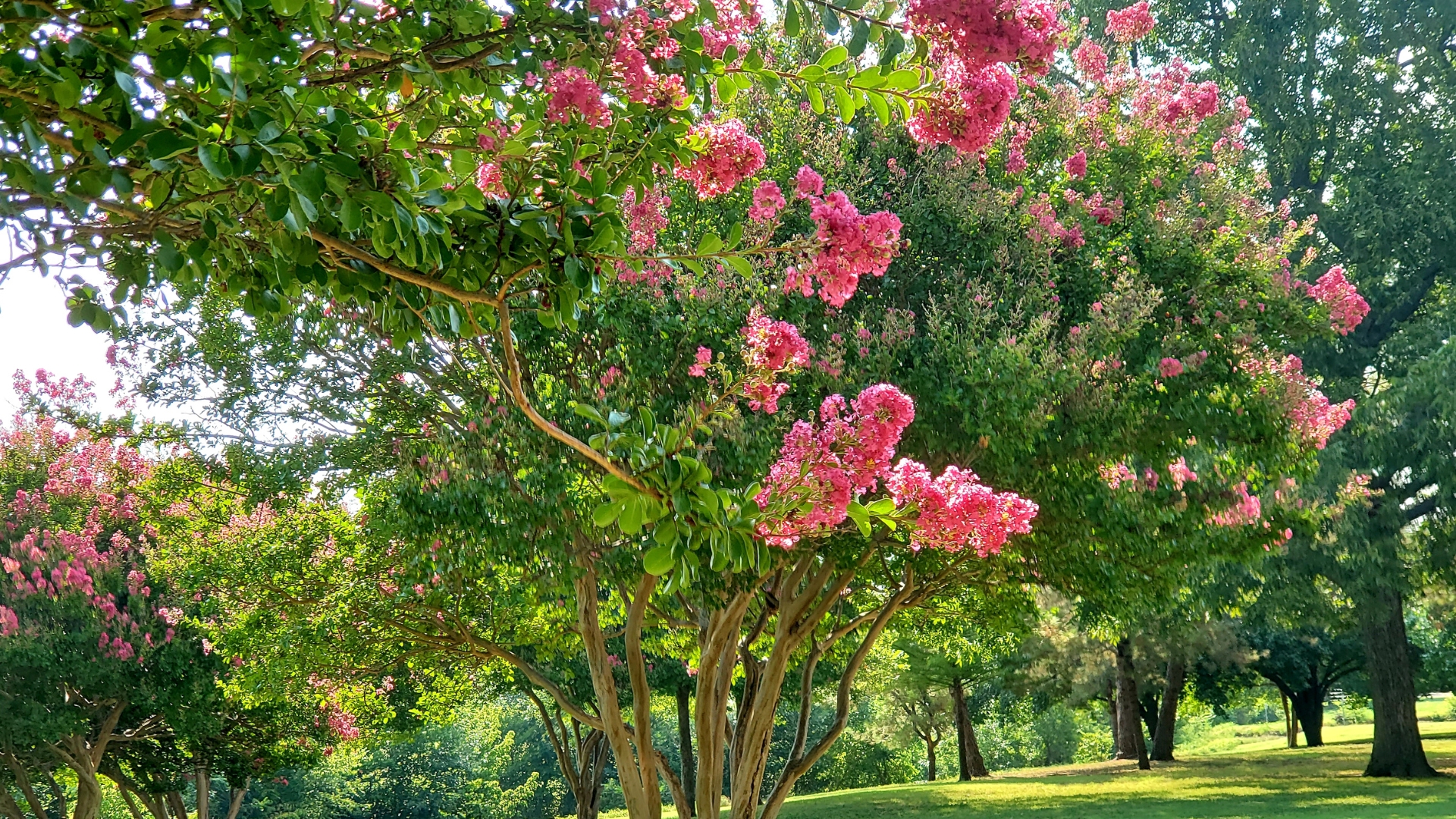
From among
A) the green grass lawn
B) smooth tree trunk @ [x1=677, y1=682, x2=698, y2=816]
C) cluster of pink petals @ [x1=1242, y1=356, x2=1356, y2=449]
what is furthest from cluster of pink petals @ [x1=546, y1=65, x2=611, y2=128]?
smooth tree trunk @ [x1=677, y1=682, x2=698, y2=816]

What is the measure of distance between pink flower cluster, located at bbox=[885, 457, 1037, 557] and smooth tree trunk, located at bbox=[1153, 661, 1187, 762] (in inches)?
1036

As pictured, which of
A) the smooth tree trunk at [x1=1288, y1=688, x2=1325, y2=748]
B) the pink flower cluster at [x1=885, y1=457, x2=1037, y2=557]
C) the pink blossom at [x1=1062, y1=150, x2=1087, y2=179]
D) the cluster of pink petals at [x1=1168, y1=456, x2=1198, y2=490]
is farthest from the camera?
the smooth tree trunk at [x1=1288, y1=688, x2=1325, y2=748]

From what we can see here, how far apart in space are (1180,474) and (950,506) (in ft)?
22.4

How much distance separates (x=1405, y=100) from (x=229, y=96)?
76.5ft

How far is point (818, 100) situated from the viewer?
3033mm

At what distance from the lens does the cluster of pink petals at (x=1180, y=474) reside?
10250 millimetres

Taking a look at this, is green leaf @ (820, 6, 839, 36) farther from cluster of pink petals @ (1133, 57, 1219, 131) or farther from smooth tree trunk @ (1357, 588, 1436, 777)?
smooth tree trunk @ (1357, 588, 1436, 777)

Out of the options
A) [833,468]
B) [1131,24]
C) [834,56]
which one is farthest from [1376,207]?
[834,56]

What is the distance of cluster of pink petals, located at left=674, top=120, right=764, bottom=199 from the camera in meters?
3.92

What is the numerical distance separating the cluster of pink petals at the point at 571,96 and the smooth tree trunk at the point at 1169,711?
2877cm

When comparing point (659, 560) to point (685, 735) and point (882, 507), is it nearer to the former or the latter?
point (882, 507)

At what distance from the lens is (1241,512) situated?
34.6 ft

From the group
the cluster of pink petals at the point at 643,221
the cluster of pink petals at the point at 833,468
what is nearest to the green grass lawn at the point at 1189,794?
the cluster of pink petals at the point at 643,221

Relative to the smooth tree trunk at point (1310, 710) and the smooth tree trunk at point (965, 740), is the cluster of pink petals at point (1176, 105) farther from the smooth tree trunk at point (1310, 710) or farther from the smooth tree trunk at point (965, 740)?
the smooth tree trunk at point (1310, 710)
